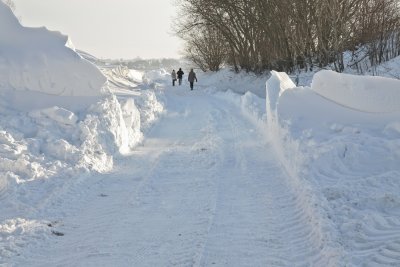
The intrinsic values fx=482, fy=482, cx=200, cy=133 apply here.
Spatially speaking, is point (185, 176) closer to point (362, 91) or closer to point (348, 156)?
point (348, 156)

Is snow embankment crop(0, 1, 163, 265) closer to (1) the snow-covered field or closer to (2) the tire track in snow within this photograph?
(1) the snow-covered field

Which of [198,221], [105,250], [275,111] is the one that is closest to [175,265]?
[105,250]

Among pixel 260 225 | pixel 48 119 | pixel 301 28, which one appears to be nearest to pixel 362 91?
pixel 260 225

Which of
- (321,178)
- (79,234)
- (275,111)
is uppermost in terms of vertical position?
(275,111)

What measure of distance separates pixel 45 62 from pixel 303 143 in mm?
6228

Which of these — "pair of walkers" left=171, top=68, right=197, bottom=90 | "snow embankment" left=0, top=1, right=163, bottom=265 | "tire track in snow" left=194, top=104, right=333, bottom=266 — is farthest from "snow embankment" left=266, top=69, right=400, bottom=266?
"pair of walkers" left=171, top=68, right=197, bottom=90

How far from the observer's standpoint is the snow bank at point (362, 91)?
360 inches

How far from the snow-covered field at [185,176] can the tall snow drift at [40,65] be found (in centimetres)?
3

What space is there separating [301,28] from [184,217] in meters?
19.7

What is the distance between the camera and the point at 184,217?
610 cm

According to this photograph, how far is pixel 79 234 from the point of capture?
5691mm

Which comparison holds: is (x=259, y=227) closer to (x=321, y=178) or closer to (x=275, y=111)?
(x=321, y=178)

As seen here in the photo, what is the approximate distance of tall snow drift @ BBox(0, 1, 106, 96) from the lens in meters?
10.7

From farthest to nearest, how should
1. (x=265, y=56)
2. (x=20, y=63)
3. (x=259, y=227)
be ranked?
(x=265, y=56) → (x=20, y=63) → (x=259, y=227)
